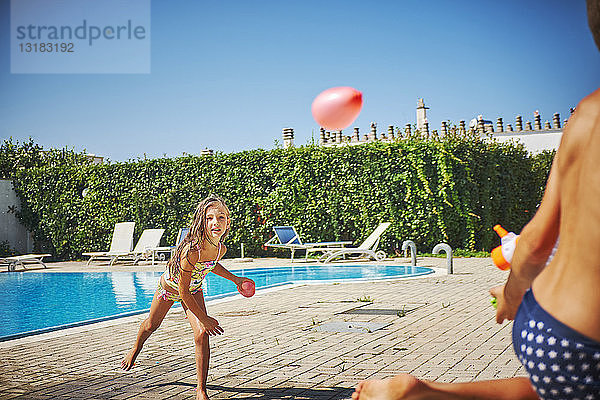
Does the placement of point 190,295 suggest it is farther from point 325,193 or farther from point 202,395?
point 325,193

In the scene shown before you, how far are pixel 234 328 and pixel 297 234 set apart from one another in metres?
10.8

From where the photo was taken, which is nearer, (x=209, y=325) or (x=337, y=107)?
(x=209, y=325)

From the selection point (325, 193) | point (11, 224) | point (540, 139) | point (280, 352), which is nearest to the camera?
point (280, 352)

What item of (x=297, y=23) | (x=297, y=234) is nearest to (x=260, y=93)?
(x=297, y=23)

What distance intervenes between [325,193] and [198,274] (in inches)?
554

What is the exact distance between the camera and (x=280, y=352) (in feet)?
17.7

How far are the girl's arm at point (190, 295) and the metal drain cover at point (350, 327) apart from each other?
2.60 metres

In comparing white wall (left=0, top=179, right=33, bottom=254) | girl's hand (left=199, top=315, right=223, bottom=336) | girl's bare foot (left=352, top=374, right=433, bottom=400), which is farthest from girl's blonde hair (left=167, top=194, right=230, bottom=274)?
white wall (left=0, top=179, right=33, bottom=254)

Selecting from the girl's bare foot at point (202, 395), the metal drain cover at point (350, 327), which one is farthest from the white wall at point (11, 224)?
the girl's bare foot at point (202, 395)

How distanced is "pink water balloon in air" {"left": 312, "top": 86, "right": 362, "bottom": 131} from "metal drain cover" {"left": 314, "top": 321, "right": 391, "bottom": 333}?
516cm

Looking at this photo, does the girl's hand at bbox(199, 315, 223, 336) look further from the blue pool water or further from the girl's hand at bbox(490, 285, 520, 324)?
the blue pool water

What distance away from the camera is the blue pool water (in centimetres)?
927

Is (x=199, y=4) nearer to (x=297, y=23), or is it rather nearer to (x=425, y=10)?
(x=297, y=23)

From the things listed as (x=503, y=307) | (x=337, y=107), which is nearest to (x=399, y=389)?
(x=503, y=307)
